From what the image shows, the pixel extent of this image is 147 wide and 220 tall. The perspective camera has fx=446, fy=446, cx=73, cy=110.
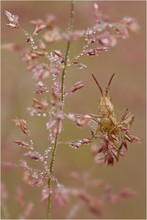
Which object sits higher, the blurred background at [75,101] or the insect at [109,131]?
the blurred background at [75,101]

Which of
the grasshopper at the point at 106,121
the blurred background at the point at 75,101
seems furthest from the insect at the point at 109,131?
the blurred background at the point at 75,101

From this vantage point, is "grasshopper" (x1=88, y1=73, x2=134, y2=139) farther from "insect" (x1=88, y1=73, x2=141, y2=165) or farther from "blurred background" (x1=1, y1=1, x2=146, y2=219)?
"blurred background" (x1=1, y1=1, x2=146, y2=219)

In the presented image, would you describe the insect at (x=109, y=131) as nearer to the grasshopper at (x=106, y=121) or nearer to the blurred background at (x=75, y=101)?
the grasshopper at (x=106, y=121)

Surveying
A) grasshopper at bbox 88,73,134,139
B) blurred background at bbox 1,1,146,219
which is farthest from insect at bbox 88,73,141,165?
blurred background at bbox 1,1,146,219

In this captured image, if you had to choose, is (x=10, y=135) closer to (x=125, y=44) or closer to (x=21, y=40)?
(x=21, y=40)

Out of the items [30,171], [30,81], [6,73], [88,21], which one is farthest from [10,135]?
[30,171]

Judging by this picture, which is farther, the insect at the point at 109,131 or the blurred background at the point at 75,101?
the blurred background at the point at 75,101
